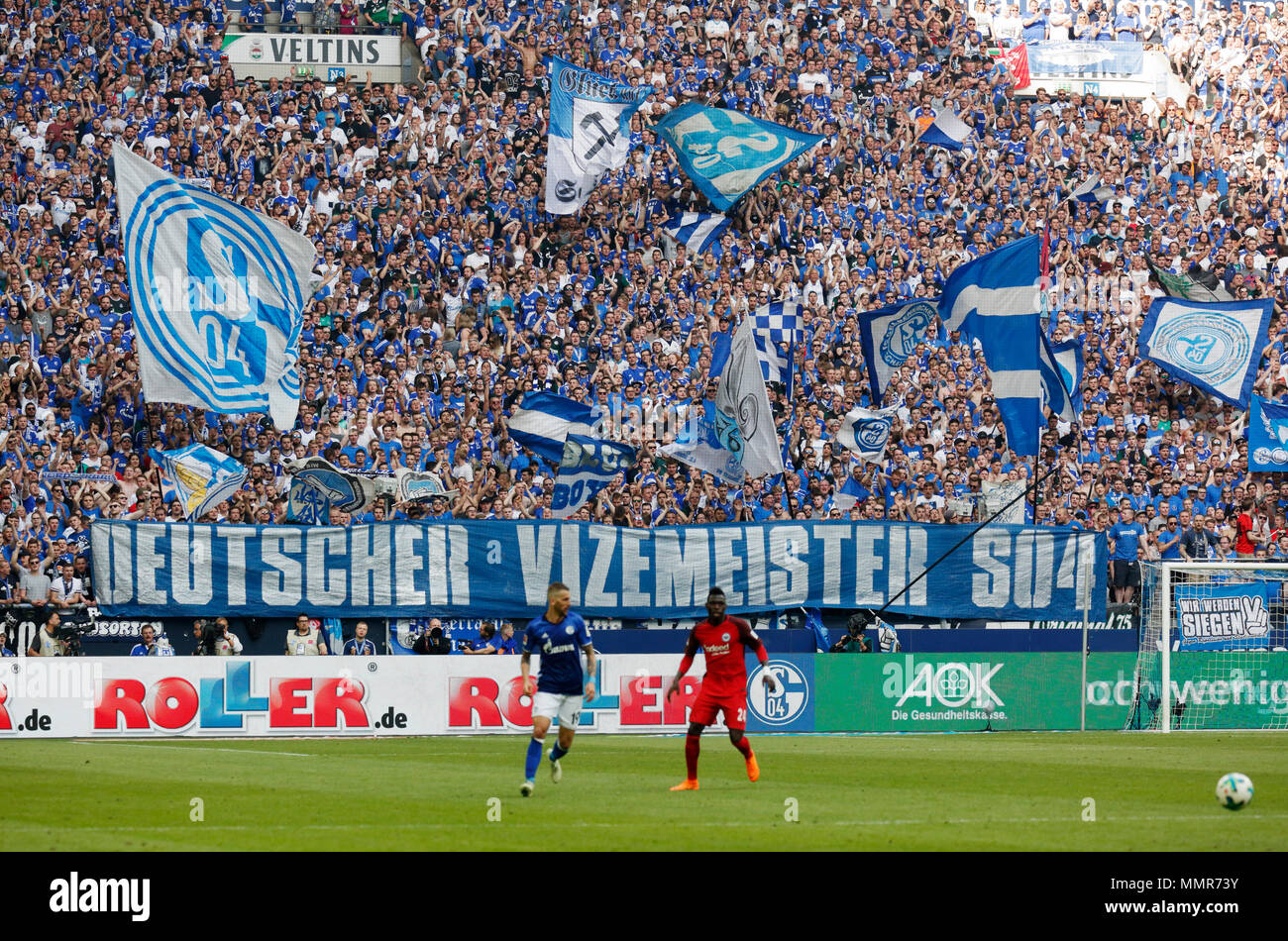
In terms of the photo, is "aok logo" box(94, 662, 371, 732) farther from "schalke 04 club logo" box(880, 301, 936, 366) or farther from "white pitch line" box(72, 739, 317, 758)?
"schalke 04 club logo" box(880, 301, 936, 366)

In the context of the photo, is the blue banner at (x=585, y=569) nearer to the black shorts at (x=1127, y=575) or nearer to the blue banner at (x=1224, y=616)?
the black shorts at (x=1127, y=575)

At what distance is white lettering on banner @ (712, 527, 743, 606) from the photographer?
26.8 meters

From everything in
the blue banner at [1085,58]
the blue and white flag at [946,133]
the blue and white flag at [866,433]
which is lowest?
the blue and white flag at [866,433]

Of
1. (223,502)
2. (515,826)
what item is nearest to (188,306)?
(223,502)

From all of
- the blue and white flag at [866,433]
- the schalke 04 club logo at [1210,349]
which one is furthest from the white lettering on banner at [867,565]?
the schalke 04 club logo at [1210,349]

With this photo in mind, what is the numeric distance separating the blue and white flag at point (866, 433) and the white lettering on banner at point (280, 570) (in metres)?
9.10

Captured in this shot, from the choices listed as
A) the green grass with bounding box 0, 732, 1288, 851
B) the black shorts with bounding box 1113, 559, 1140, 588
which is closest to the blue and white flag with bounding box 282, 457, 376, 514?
the green grass with bounding box 0, 732, 1288, 851

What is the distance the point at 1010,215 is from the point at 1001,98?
3466mm

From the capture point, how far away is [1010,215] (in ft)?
110

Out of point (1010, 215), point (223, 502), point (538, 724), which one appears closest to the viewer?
point (538, 724)

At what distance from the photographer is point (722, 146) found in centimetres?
3234

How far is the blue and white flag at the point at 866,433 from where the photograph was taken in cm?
2822

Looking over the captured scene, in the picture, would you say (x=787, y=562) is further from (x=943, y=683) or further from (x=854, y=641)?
(x=943, y=683)

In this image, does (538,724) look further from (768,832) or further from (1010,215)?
(1010,215)
